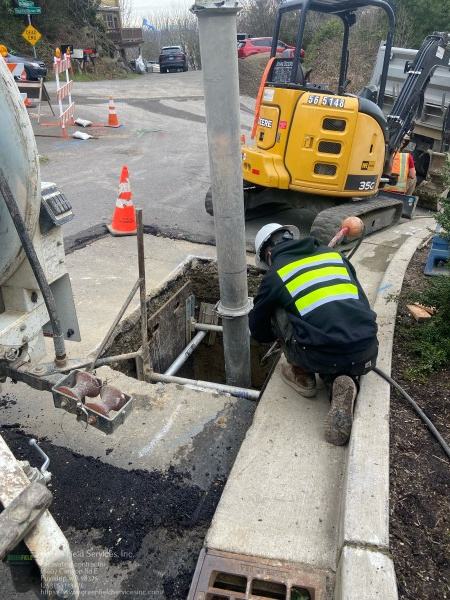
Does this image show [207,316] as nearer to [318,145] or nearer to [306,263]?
[318,145]

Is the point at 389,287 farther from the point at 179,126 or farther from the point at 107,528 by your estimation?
the point at 179,126

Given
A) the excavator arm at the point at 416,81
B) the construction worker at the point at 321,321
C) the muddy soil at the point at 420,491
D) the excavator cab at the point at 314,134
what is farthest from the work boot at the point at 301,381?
the excavator arm at the point at 416,81

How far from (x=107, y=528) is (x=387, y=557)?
4.55ft

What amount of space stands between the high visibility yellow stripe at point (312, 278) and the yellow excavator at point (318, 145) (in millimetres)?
2439

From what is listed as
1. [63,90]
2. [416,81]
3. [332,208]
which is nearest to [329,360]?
[332,208]

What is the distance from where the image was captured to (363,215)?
6.18m

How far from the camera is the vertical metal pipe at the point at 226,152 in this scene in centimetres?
292

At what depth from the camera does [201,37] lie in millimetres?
2996

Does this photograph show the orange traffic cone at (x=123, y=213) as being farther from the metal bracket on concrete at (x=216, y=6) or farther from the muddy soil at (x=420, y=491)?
the muddy soil at (x=420, y=491)

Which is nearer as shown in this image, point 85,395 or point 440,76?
point 85,395

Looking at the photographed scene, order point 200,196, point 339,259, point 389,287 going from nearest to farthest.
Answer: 1. point 339,259
2. point 389,287
3. point 200,196

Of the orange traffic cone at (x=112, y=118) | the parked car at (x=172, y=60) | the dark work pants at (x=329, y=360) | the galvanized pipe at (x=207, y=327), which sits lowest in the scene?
the galvanized pipe at (x=207, y=327)

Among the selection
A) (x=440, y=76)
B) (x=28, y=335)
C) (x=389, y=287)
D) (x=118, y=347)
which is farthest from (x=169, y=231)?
(x=440, y=76)

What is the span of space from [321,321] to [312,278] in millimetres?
305
